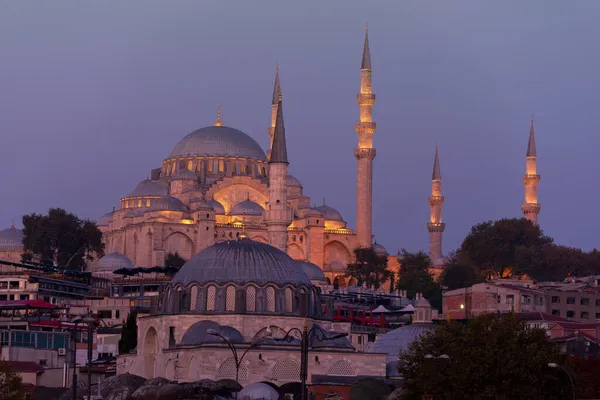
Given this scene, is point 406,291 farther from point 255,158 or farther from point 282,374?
point 282,374

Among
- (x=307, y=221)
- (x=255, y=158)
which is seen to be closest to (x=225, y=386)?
(x=307, y=221)

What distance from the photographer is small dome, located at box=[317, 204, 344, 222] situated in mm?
134125

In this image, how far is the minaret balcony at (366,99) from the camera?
125875mm

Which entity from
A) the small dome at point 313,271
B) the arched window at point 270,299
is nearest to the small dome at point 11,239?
the small dome at point 313,271

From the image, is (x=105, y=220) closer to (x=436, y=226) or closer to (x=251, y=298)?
(x=436, y=226)

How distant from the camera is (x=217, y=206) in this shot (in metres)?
133

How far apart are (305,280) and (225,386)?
10.9 metres

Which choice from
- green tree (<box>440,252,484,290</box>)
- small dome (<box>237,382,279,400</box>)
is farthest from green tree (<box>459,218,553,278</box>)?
small dome (<box>237,382,279,400</box>)

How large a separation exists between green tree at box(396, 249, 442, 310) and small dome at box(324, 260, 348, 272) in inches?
170

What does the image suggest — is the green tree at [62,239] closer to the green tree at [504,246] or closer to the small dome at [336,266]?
the small dome at [336,266]

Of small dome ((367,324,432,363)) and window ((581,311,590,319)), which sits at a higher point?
window ((581,311,590,319))

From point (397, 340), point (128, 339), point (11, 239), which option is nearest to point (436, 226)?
point (11, 239)

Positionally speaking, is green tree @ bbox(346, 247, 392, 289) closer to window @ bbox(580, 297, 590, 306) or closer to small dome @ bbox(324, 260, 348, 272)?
small dome @ bbox(324, 260, 348, 272)

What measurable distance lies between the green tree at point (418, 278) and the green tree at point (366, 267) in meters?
1.77
